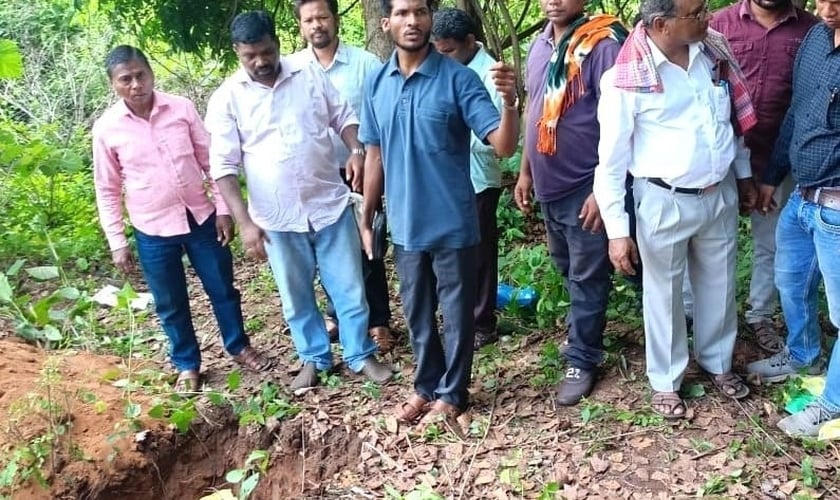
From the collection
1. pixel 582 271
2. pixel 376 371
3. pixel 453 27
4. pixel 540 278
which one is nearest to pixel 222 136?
pixel 453 27

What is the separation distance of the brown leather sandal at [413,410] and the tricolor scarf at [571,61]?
4.58 feet

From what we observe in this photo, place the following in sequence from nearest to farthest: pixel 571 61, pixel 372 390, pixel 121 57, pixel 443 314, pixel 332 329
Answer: pixel 571 61 → pixel 443 314 → pixel 121 57 → pixel 372 390 → pixel 332 329

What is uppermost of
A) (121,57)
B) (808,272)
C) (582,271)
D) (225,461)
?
(121,57)

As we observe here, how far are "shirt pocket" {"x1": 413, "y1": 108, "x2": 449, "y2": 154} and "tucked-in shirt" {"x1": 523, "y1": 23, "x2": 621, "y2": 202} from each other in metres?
0.49

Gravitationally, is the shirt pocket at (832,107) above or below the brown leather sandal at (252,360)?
above

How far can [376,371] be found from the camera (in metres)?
3.92

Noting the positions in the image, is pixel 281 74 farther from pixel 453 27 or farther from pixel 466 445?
pixel 466 445

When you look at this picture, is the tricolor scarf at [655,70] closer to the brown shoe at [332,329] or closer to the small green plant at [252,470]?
the small green plant at [252,470]

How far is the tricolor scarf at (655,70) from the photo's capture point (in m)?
2.80

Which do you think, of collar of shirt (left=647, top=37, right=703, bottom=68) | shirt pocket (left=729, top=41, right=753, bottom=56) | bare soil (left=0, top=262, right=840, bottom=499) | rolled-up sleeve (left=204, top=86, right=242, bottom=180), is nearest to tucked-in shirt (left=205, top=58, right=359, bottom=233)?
rolled-up sleeve (left=204, top=86, right=242, bottom=180)

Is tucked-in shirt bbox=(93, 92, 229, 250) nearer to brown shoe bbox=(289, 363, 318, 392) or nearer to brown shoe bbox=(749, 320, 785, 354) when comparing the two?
brown shoe bbox=(289, 363, 318, 392)

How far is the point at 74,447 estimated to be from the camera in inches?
129

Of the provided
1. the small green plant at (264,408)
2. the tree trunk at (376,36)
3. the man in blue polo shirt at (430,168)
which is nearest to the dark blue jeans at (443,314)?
the man in blue polo shirt at (430,168)

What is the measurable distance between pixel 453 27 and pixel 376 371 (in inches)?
72.5
